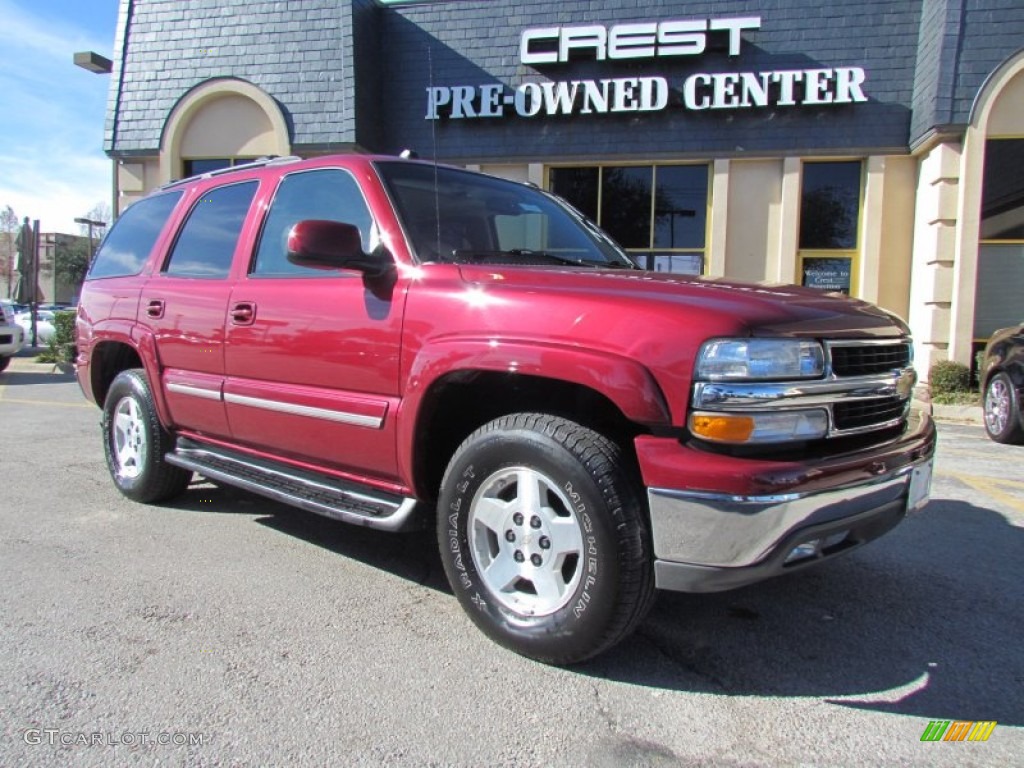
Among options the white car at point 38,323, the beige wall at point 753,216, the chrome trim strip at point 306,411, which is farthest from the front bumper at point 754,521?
the white car at point 38,323

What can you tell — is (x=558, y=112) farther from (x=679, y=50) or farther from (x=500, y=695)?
(x=500, y=695)

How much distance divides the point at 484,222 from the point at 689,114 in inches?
400

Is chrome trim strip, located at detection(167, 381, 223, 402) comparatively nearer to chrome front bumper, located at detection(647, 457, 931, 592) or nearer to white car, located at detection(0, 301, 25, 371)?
chrome front bumper, located at detection(647, 457, 931, 592)

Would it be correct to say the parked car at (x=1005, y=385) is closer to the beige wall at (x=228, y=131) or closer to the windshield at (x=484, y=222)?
the windshield at (x=484, y=222)

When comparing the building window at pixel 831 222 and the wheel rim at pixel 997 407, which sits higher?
the building window at pixel 831 222

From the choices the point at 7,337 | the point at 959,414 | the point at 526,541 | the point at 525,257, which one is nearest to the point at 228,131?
the point at 7,337

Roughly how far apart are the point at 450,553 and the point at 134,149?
14.2 m

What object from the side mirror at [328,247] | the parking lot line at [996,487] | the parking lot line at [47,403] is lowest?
the parking lot line at [47,403]

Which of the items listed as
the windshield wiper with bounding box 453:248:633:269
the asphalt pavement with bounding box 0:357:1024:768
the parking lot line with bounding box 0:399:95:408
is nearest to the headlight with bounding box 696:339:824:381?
the asphalt pavement with bounding box 0:357:1024:768

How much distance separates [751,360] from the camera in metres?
2.34

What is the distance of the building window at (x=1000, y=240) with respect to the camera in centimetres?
1143

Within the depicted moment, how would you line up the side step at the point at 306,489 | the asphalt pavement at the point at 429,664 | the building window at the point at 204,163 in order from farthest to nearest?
the building window at the point at 204,163, the side step at the point at 306,489, the asphalt pavement at the point at 429,664

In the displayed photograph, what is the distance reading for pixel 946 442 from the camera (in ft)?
25.3

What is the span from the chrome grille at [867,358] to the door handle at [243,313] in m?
2.61
